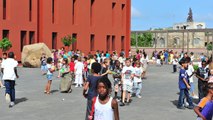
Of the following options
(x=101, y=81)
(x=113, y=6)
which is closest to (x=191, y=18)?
(x=113, y=6)

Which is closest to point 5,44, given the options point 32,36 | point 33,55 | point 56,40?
point 33,55

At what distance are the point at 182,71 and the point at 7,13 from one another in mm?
26204

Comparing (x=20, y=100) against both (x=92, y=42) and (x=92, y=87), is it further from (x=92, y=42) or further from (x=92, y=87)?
(x=92, y=42)

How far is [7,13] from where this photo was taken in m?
36.3

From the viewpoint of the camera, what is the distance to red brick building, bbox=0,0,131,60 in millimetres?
37031

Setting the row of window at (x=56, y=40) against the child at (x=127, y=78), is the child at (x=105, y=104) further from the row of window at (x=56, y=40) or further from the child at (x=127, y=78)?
Result: the row of window at (x=56, y=40)

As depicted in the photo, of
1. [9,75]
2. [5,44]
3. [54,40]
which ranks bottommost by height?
[9,75]

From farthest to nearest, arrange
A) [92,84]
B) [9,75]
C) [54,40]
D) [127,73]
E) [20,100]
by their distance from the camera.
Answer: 1. [54,40]
2. [20,100]
3. [127,73]
4. [9,75]
5. [92,84]

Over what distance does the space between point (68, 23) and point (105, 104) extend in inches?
1501

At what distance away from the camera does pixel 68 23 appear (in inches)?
1704

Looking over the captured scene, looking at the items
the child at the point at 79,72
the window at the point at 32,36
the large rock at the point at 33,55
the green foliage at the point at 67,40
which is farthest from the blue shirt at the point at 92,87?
the green foliage at the point at 67,40

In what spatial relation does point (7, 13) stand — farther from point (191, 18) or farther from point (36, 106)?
point (191, 18)

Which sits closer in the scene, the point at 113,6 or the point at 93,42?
the point at 93,42

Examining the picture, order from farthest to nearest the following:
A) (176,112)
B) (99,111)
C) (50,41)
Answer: (50,41) → (176,112) → (99,111)
